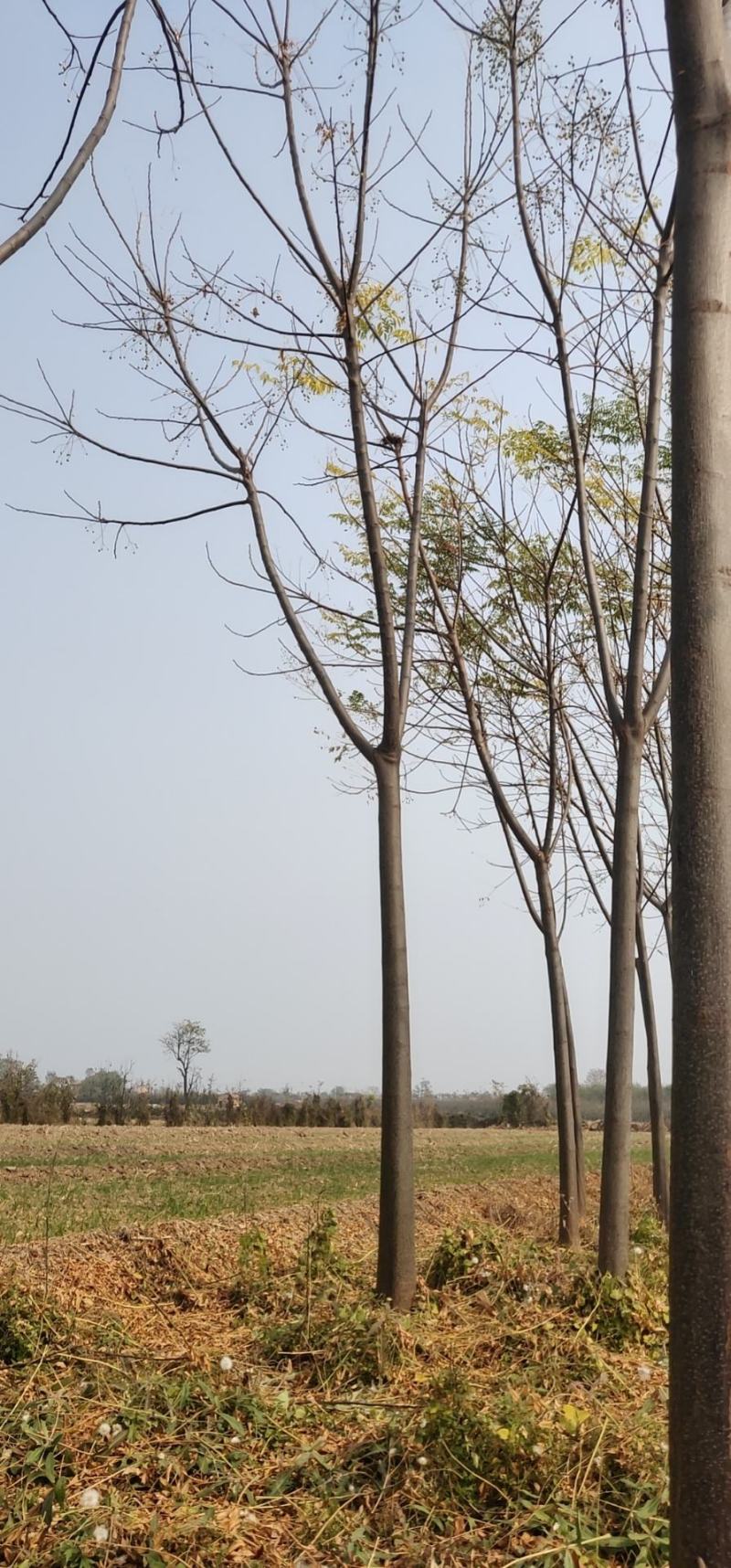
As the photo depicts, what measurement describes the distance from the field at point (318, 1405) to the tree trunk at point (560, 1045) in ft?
5.45

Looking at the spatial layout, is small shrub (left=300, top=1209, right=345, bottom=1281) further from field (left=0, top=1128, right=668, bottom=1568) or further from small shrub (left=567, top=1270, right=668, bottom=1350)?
small shrub (left=567, top=1270, right=668, bottom=1350)

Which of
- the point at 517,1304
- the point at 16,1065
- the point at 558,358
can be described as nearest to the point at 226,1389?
the point at 517,1304

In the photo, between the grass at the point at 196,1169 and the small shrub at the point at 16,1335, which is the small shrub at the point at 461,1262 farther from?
the small shrub at the point at 16,1335

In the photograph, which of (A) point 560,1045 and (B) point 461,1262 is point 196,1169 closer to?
(A) point 560,1045

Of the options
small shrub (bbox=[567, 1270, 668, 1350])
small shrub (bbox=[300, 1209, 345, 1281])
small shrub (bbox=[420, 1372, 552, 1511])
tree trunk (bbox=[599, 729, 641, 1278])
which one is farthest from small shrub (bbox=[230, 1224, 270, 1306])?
small shrub (bbox=[420, 1372, 552, 1511])

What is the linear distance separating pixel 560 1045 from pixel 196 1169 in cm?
656

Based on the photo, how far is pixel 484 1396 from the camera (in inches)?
171

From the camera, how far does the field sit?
138 inches

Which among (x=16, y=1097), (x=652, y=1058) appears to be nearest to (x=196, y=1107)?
(x=16, y=1097)

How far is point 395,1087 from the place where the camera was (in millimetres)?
5934

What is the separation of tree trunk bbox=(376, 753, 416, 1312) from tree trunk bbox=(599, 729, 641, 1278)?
46.2 inches

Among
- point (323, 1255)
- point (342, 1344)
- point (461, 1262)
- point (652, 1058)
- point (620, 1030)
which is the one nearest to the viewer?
point (342, 1344)

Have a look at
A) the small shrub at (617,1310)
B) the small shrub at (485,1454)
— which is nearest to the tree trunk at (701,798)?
the small shrub at (485,1454)

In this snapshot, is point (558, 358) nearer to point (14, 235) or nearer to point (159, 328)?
point (159, 328)
